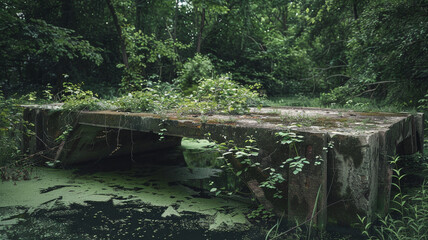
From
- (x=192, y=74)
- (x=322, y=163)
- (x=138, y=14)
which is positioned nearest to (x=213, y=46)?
(x=138, y=14)

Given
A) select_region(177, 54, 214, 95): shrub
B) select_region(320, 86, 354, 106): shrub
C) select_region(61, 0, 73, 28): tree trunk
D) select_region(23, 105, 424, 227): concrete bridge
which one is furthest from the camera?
select_region(61, 0, 73, 28): tree trunk

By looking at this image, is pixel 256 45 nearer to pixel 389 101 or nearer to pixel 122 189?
pixel 389 101

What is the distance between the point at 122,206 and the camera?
3461 mm

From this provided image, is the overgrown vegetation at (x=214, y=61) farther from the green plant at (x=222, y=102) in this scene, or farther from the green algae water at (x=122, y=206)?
the green algae water at (x=122, y=206)

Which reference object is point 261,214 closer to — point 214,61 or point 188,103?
point 188,103

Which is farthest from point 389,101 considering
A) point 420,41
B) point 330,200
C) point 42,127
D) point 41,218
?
point 42,127

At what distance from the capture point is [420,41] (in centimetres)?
515

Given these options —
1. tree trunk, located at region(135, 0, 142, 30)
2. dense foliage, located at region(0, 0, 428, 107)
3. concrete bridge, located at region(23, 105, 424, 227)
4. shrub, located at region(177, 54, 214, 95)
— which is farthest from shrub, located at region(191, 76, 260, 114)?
tree trunk, located at region(135, 0, 142, 30)

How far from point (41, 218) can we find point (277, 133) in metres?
2.61

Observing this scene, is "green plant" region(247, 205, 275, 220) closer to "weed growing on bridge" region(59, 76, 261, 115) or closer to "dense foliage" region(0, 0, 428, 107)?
"weed growing on bridge" region(59, 76, 261, 115)

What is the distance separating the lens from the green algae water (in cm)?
277

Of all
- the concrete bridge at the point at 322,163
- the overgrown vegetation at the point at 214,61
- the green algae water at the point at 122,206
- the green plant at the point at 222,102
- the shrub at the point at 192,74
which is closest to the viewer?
the concrete bridge at the point at 322,163

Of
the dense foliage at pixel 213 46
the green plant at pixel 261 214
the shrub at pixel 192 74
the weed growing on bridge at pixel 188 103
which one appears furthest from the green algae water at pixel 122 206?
the shrub at pixel 192 74

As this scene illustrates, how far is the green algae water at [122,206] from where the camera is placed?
2770mm
